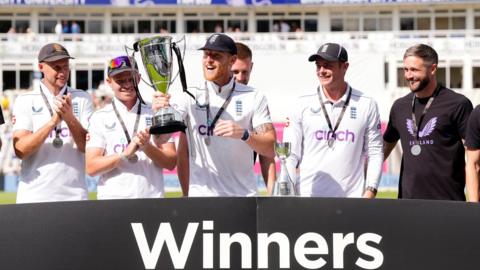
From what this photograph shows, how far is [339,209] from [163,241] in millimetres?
886

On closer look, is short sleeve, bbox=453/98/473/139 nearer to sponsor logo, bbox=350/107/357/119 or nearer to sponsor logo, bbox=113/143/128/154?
sponsor logo, bbox=350/107/357/119

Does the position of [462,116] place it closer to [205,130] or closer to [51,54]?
[205,130]

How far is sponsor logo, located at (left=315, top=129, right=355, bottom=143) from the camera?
7551mm

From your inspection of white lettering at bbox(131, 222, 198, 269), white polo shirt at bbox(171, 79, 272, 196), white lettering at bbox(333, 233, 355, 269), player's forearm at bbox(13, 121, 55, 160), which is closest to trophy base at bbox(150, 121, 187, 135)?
white polo shirt at bbox(171, 79, 272, 196)

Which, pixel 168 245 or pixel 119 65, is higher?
pixel 119 65

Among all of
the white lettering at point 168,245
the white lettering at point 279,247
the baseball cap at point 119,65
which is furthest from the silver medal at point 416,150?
the white lettering at point 168,245

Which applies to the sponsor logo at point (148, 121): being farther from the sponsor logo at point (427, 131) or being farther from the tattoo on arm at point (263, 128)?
the sponsor logo at point (427, 131)

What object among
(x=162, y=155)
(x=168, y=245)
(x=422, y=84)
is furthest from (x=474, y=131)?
(x=168, y=245)

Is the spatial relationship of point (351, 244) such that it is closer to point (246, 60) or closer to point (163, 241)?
point (163, 241)

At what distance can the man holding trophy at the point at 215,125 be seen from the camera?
23.7ft

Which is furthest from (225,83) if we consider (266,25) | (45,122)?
(266,25)

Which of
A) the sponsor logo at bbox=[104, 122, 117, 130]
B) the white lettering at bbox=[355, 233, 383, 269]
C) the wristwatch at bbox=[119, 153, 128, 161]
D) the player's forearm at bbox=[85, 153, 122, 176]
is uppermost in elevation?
the sponsor logo at bbox=[104, 122, 117, 130]

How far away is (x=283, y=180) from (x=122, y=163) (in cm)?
136

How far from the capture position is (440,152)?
749 centimetres
